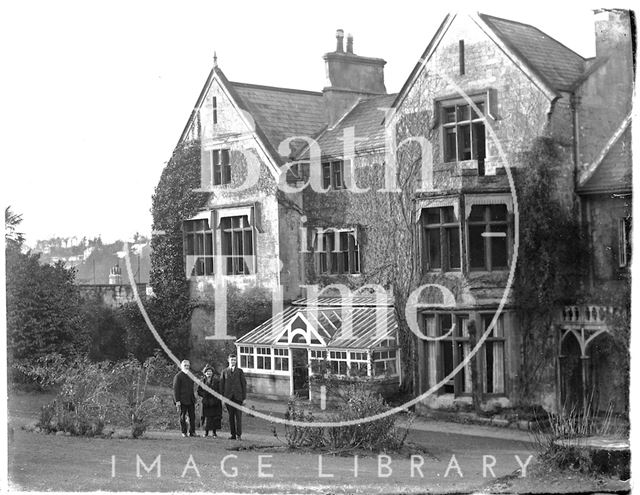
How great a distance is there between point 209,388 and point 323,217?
10229 millimetres

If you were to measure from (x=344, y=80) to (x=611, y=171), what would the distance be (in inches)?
441

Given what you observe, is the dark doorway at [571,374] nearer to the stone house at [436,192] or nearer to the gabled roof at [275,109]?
the stone house at [436,192]

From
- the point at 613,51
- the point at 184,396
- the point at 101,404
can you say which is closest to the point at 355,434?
the point at 184,396

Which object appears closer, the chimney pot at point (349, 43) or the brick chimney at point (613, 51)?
the brick chimney at point (613, 51)

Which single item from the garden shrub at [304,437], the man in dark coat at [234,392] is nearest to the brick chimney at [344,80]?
the man in dark coat at [234,392]

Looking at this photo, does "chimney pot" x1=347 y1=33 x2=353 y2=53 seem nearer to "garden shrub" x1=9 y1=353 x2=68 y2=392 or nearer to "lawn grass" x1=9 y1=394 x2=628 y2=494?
"garden shrub" x1=9 y1=353 x2=68 y2=392


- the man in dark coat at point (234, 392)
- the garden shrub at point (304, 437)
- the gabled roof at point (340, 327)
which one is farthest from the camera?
the gabled roof at point (340, 327)

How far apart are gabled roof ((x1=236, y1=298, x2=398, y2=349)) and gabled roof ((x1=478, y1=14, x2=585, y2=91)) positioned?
24.7ft

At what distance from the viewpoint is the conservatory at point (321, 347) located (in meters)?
26.0

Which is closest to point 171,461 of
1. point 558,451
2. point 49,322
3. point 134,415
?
point 134,415

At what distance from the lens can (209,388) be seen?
67.6ft

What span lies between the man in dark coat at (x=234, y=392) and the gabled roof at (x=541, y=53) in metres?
10.3

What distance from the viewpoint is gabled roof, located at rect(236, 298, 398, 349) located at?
26.2 meters

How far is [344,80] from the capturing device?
1258 inches
